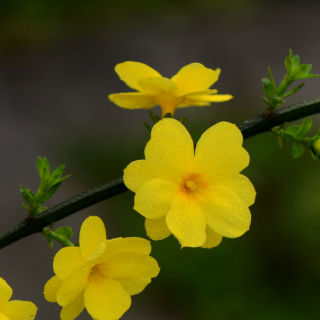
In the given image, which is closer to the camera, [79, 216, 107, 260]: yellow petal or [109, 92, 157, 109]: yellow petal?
[79, 216, 107, 260]: yellow petal

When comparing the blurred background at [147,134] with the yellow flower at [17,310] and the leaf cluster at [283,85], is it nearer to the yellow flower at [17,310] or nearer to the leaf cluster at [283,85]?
the leaf cluster at [283,85]

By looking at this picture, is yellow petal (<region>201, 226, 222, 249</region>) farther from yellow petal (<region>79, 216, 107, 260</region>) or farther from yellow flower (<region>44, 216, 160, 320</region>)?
yellow petal (<region>79, 216, 107, 260</region>)

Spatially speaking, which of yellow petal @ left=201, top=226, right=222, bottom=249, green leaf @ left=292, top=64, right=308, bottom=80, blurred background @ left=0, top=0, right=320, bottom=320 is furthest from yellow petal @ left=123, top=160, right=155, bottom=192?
blurred background @ left=0, top=0, right=320, bottom=320

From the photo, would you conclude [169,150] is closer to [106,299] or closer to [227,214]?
[227,214]

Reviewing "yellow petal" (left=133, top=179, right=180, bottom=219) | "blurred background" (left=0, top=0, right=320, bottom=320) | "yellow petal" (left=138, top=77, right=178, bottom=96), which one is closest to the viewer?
"yellow petal" (left=133, top=179, right=180, bottom=219)

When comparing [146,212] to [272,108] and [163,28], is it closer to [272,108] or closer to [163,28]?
[272,108]

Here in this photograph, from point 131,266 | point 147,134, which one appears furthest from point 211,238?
point 147,134
